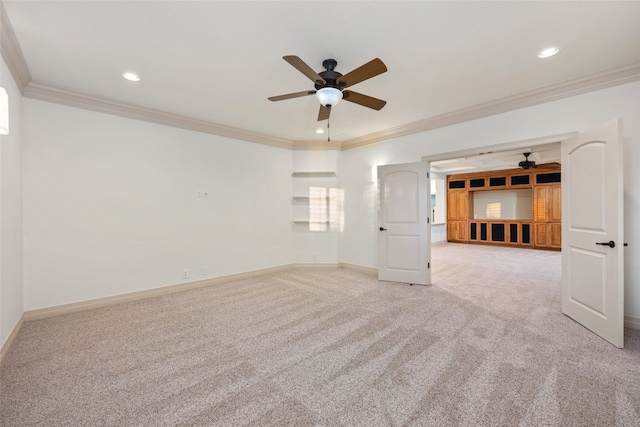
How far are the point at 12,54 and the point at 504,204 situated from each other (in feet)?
38.4

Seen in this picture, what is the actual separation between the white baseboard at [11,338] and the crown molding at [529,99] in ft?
18.0

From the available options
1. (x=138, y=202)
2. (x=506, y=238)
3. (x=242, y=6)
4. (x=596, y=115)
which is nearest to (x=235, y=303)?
(x=138, y=202)

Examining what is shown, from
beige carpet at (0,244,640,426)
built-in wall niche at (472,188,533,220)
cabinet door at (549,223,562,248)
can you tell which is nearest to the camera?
beige carpet at (0,244,640,426)

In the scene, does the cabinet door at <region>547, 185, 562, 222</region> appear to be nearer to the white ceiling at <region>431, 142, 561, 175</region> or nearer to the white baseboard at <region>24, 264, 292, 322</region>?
the white ceiling at <region>431, 142, 561, 175</region>

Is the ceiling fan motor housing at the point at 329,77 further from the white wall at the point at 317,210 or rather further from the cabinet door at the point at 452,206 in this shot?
the cabinet door at the point at 452,206

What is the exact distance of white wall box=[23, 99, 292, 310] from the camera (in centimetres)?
321

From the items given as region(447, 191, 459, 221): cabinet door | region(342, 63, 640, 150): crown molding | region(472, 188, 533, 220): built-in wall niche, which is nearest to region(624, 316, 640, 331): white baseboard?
region(342, 63, 640, 150): crown molding

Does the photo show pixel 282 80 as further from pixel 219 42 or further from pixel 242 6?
pixel 242 6

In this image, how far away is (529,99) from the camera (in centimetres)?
340

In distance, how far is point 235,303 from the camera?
369 cm

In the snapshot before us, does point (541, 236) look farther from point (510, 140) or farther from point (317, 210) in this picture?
point (317, 210)

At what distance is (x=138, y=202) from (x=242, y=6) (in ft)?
10.2

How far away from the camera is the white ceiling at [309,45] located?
202cm

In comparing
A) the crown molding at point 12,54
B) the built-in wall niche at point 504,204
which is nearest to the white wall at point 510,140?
the crown molding at point 12,54
